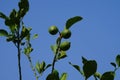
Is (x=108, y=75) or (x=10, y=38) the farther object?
(x=10, y=38)

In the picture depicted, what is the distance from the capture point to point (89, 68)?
1862 millimetres

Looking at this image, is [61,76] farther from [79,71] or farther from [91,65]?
[91,65]

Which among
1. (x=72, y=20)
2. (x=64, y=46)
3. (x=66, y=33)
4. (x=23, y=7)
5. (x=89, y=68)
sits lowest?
(x=89, y=68)

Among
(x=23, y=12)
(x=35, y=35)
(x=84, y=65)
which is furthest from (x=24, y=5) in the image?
(x=35, y=35)

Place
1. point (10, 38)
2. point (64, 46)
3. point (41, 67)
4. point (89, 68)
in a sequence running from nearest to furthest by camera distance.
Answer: point (89, 68)
point (64, 46)
point (10, 38)
point (41, 67)

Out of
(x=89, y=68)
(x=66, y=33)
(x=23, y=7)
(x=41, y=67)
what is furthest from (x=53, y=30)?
(x=41, y=67)

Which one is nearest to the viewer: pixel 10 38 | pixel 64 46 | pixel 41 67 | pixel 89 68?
pixel 89 68

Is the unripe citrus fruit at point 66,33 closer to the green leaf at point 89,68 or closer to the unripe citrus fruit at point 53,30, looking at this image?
the unripe citrus fruit at point 53,30

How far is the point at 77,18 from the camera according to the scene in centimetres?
226

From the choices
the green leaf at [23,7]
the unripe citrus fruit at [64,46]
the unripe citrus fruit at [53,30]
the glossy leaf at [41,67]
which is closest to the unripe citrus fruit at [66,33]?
the unripe citrus fruit at [64,46]

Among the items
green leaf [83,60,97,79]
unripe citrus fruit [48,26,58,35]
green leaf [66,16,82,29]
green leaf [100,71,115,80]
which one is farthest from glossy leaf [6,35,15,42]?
green leaf [100,71,115,80]

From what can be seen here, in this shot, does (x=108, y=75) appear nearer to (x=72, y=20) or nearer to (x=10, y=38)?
(x=72, y=20)

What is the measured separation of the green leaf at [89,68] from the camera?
183cm

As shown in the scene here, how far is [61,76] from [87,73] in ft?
1.24
